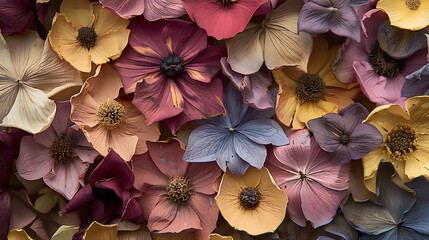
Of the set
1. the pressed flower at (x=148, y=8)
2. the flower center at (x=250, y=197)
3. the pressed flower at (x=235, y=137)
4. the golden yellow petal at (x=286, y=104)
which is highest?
the pressed flower at (x=148, y=8)

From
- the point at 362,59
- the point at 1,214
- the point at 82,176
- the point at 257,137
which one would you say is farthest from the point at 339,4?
the point at 1,214

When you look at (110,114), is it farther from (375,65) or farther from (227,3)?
(375,65)

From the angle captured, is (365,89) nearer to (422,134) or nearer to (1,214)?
(422,134)

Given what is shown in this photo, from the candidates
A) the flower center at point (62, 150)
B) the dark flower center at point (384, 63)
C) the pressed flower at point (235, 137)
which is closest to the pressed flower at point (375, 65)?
the dark flower center at point (384, 63)

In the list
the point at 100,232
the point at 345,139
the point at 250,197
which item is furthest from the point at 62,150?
the point at 345,139

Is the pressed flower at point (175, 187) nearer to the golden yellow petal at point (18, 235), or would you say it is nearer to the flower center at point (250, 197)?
the flower center at point (250, 197)

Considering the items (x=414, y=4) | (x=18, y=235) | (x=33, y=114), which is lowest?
(x=18, y=235)

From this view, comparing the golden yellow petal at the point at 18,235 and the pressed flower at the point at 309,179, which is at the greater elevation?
the pressed flower at the point at 309,179
